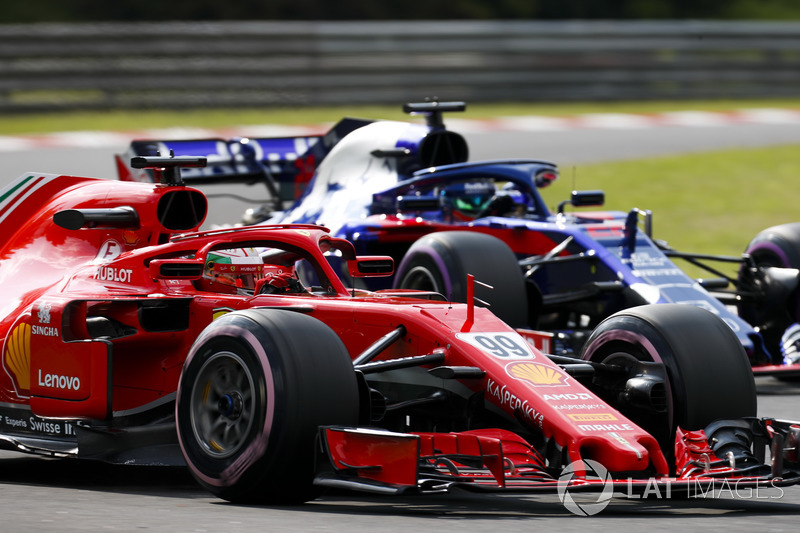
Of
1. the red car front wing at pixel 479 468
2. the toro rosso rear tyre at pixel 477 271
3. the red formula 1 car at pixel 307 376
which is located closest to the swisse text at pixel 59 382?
the red formula 1 car at pixel 307 376

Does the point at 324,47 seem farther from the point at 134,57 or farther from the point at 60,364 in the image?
the point at 60,364

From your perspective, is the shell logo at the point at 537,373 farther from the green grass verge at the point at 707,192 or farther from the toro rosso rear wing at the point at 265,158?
the green grass verge at the point at 707,192

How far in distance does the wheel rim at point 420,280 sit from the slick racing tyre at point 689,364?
355cm

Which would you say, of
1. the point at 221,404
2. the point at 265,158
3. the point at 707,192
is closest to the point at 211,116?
the point at 707,192

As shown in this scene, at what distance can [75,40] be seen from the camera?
2369 cm

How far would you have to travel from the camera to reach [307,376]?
19.9 feet

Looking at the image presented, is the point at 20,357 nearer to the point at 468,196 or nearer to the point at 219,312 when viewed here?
the point at 219,312

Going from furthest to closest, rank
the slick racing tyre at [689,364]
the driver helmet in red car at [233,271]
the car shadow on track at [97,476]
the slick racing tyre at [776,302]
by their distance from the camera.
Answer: the slick racing tyre at [776,302] → the driver helmet in red car at [233,271] → the car shadow on track at [97,476] → the slick racing tyre at [689,364]

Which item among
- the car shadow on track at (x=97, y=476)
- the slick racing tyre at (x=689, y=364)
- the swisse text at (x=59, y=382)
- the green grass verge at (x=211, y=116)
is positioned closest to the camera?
the slick racing tyre at (x=689, y=364)

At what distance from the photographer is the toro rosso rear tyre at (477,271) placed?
10.1 meters

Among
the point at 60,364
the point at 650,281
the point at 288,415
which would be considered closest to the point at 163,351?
the point at 60,364

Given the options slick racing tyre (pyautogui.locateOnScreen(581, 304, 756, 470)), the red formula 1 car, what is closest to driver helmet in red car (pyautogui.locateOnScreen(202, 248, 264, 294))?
the red formula 1 car

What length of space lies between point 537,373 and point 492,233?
16.7 feet

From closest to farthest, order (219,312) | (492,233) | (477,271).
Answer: (219,312)
(477,271)
(492,233)
